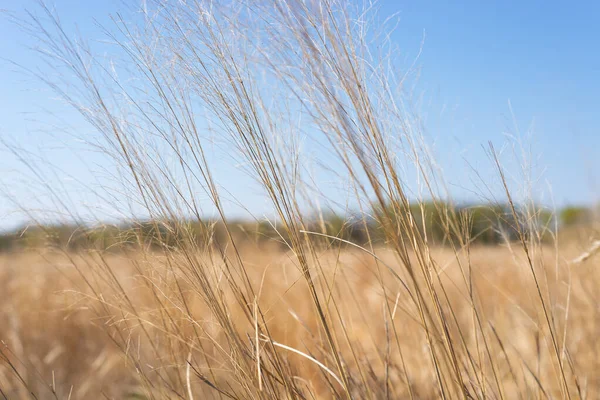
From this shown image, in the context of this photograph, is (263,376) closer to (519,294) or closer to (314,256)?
(314,256)

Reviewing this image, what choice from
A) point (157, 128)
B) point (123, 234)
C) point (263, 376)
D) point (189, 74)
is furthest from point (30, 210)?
point (263, 376)

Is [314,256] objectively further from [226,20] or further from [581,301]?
[581,301]

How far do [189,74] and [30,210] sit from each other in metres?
0.57

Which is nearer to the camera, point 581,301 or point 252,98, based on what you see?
point 252,98

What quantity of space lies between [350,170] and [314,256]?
18 centimetres

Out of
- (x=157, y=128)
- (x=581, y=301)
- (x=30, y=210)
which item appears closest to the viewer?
(x=157, y=128)

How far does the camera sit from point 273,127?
871 millimetres

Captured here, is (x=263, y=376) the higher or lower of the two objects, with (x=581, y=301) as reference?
higher

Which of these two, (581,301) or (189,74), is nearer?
(189,74)

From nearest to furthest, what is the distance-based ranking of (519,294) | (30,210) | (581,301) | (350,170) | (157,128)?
1. (350,170)
2. (157,128)
3. (30,210)
4. (581,301)
5. (519,294)

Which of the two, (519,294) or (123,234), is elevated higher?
(123,234)

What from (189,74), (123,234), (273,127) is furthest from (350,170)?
(123,234)

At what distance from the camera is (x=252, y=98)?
0.83 m

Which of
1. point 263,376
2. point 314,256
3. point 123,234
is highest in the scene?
point 123,234
